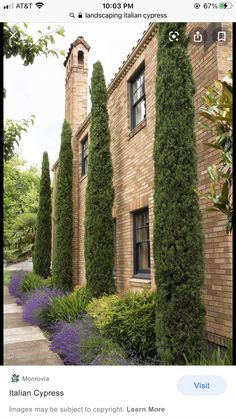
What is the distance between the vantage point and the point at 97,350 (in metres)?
4.68

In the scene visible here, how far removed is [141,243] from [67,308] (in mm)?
2093

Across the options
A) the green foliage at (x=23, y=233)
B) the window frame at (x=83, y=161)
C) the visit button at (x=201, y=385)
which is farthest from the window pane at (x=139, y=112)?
the green foliage at (x=23, y=233)

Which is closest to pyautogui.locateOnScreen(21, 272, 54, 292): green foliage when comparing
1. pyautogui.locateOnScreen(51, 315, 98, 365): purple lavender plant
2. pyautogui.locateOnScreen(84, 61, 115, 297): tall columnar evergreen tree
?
pyautogui.locateOnScreen(84, 61, 115, 297): tall columnar evergreen tree

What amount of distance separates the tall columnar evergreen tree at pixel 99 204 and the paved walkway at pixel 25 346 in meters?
1.59

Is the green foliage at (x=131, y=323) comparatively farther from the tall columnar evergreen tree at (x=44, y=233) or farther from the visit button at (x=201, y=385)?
the tall columnar evergreen tree at (x=44, y=233)

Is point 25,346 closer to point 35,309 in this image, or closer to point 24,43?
point 35,309

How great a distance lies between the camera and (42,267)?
14352 mm

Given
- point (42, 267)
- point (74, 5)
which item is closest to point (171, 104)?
point (74, 5)

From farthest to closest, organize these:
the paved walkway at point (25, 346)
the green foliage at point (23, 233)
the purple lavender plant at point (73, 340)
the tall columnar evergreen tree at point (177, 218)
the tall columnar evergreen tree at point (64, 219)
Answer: the green foliage at point (23, 233)
the tall columnar evergreen tree at point (64, 219)
the paved walkway at point (25, 346)
the purple lavender plant at point (73, 340)
the tall columnar evergreen tree at point (177, 218)

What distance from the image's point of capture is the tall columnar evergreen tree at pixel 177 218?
415cm

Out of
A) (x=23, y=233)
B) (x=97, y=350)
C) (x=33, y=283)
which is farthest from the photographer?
(x=23, y=233)

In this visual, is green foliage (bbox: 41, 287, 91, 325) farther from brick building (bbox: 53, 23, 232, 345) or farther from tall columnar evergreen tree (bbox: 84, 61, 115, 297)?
brick building (bbox: 53, 23, 232, 345)

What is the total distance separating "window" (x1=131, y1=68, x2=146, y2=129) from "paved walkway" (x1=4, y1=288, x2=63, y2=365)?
5030 mm

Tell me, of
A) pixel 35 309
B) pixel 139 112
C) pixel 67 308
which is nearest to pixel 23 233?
pixel 35 309
